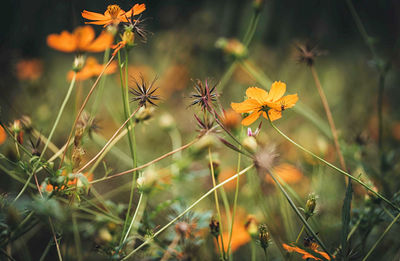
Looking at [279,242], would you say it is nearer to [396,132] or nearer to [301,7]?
[396,132]

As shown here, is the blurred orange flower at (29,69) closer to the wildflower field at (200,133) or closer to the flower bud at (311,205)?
the wildflower field at (200,133)

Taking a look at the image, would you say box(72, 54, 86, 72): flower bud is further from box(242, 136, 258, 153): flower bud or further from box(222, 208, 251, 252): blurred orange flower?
box(222, 208, 251, 252): blurred orange flower

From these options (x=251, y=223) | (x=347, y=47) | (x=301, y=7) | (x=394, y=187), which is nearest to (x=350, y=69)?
(x=347, y=47)

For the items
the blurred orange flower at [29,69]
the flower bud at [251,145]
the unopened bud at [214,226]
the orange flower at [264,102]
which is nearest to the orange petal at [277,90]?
the orange flower at [264,102]

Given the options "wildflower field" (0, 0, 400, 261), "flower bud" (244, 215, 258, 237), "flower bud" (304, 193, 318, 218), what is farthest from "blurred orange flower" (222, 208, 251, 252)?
"flower bud" (304, 193, 318, 218)

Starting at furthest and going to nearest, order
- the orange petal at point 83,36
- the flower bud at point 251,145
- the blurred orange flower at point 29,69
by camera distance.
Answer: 1. the blurred orange flower at point 29,69
2. the orange petal at point 83,36
3. the flower bud at point 251,145

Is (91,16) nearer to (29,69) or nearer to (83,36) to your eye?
(83,36)

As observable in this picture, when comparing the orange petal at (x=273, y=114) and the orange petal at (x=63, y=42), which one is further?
the orange petal at (x=63, y=42)
